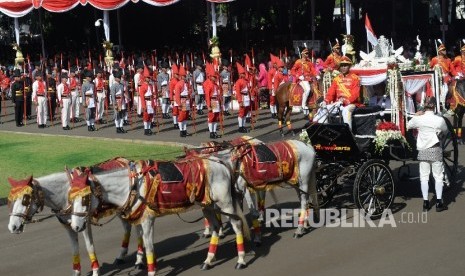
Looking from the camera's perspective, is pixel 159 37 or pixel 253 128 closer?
pixel 253 128

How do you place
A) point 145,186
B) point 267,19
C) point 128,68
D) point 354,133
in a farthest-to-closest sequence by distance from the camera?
point 267,19 → point 128,68 → point 354,133 → point 145,186

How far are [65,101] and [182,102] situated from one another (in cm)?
492

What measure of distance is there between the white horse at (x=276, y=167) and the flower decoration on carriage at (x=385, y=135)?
4.21 ft

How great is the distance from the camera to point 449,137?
15.4 metres

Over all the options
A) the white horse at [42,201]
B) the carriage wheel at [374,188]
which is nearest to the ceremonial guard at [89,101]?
the carriage wheel at [374,188]

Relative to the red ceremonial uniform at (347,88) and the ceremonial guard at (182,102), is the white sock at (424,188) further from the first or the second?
the ceremonial guard at (182,102)

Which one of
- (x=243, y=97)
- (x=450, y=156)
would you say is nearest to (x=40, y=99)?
(x=243, y=97)

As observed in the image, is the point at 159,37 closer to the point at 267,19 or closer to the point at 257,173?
the point at 267,19

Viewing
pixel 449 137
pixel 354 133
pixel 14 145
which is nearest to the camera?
pixel 354 133

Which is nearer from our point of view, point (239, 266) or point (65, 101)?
point (239, 266)

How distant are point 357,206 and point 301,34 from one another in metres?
32.4

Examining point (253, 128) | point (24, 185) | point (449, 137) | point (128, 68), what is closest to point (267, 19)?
point (128, 68)

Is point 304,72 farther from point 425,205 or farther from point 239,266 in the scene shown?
point 239,266

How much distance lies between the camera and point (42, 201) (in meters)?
9.57
